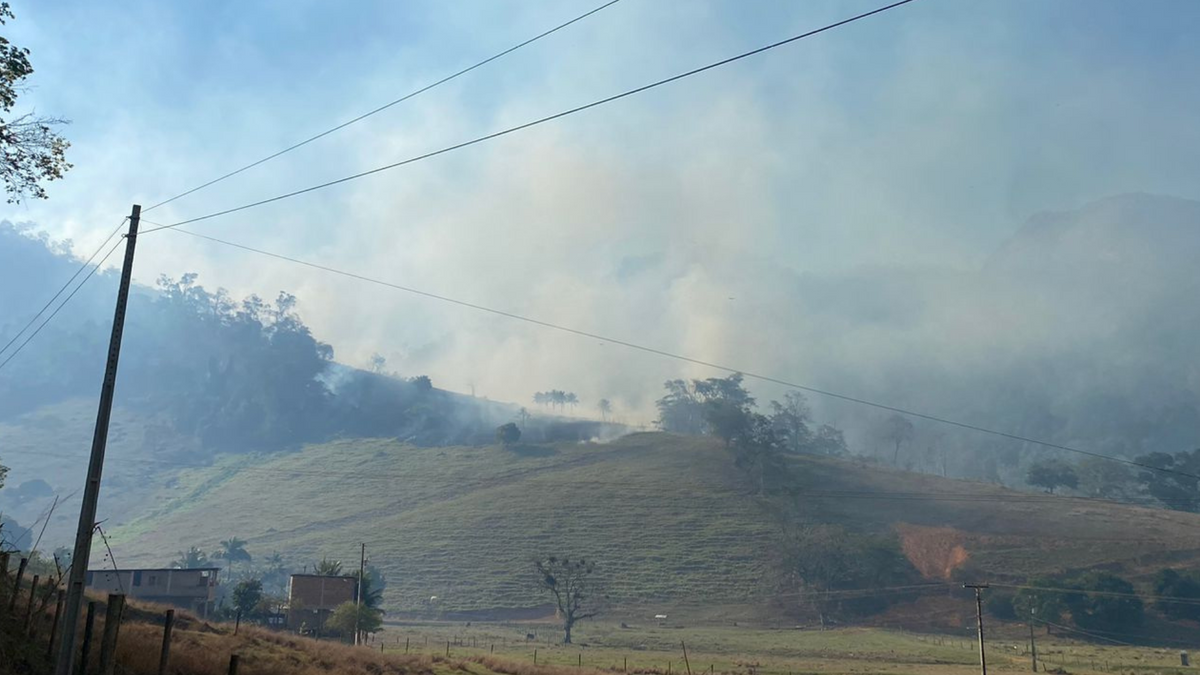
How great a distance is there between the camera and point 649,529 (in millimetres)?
152625

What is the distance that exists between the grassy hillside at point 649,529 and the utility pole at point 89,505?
109 meters

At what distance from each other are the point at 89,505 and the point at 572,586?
108779 millimetres

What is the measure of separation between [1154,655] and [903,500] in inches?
3308

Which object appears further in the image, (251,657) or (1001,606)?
(1001,606)

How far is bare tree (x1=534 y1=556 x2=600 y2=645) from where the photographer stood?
352 feet

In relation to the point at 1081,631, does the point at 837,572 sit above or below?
above

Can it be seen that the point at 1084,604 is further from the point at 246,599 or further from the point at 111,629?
the point at 111,629

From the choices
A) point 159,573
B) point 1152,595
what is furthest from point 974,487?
point 159,573

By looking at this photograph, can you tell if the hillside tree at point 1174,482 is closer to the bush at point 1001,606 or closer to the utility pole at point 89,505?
the bush at point 1001,606

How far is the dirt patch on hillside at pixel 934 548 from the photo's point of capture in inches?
5340

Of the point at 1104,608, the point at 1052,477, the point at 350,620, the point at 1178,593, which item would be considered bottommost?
the point at 350,620

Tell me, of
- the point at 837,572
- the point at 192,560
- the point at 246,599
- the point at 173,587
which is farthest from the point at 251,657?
the point at 192,560

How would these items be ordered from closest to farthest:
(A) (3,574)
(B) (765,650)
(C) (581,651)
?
(A) (3,574) < (C) (581,651) < (B) (765,650)

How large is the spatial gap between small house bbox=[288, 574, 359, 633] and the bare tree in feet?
100
